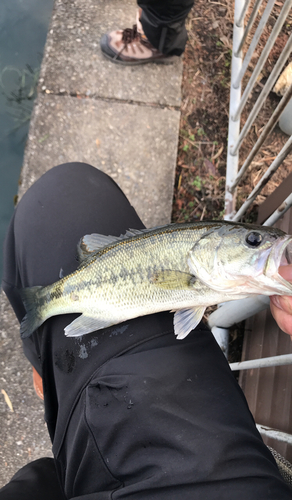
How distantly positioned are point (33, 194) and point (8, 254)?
0.48 m

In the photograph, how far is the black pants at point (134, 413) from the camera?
138 centimetres

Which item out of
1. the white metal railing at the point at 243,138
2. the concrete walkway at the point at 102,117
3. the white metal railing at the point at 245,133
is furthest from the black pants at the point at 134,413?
the concrete walkway at the point at 102,117

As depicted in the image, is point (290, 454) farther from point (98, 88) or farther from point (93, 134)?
point (98, 88)

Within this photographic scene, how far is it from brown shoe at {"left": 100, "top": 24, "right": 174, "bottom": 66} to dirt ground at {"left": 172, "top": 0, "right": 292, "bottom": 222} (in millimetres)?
457

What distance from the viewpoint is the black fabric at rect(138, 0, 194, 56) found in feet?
9.84

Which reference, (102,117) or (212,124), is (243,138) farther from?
(102,117)

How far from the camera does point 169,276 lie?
177cm

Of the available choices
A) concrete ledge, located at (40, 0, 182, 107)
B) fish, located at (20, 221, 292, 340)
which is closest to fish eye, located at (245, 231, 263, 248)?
fish, located at (20, 221, 292, 340)

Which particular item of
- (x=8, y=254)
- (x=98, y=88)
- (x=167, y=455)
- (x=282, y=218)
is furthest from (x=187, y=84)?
(x=167, y=455)

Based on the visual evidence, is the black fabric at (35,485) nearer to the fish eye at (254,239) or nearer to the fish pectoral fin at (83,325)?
the fish pectoral fin at (83,325)

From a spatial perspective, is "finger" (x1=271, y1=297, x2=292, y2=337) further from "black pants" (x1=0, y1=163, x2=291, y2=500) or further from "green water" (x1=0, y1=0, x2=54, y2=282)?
"green water" (x1=0, y1=0, x2=54, y2=282)

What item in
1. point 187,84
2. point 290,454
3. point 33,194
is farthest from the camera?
point 187,84

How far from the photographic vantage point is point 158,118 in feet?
11.4

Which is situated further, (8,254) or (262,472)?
(8,254)
